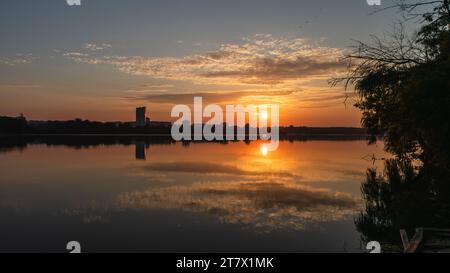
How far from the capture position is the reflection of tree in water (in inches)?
619

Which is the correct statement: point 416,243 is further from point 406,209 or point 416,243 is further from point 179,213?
point 179,213

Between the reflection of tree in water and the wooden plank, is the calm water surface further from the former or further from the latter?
the wooden plank

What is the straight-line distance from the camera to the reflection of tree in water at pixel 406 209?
1571 centimetres

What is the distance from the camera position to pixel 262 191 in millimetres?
27734

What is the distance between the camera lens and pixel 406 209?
1828cm

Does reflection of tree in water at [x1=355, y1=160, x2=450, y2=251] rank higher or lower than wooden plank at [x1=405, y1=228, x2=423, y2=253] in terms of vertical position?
lower

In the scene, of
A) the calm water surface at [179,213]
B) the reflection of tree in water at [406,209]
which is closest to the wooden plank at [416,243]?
the reflection of tree in water at [406,209]

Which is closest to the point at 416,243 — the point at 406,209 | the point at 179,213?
the point at 406,209

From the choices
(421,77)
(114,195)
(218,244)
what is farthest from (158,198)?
(421,77)

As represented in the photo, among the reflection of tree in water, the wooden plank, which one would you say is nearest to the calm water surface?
the reflection of tree in water

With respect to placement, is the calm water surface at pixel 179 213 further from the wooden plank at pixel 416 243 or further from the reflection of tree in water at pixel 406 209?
the wooden plank at pixel 416 243

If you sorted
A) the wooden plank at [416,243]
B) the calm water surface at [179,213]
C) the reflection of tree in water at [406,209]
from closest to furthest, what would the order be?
the wooden plank at [416,243]
the calm water surface at [179,213]
the reflection of tree in water at [406,209]
